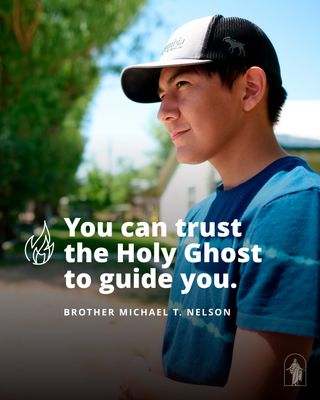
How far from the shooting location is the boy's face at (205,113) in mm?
903

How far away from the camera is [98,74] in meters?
9.93

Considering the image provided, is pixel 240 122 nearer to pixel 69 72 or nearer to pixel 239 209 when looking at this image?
pixel 239 209

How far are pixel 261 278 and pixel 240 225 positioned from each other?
96 mm

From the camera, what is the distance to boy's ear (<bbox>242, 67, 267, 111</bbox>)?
0.89 m

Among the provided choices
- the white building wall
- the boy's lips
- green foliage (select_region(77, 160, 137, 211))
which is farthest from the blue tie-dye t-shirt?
green foliage (select_region(77, 160, 137, 211))

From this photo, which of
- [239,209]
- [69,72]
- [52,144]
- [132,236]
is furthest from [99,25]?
[239,209]

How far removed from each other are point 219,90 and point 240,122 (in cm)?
6

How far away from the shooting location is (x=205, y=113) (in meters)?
0.91

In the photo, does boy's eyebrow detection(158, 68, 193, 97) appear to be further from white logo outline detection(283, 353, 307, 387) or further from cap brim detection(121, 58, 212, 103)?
white logo outline detection(283, 353, 307, 387)

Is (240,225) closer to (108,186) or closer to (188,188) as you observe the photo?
(188,188)

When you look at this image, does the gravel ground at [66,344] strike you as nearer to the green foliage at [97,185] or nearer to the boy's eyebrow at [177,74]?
the boy's eyebrow at [177,74]

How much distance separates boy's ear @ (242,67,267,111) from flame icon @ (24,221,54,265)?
2.62 ft

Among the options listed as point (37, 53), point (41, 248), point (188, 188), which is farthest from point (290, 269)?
point (188, 188)

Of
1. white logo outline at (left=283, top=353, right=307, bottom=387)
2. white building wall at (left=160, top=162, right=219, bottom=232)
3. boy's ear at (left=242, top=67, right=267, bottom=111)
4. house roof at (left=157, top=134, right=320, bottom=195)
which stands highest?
white building wall at (left=160, top=162, right=219, bottom=232)
